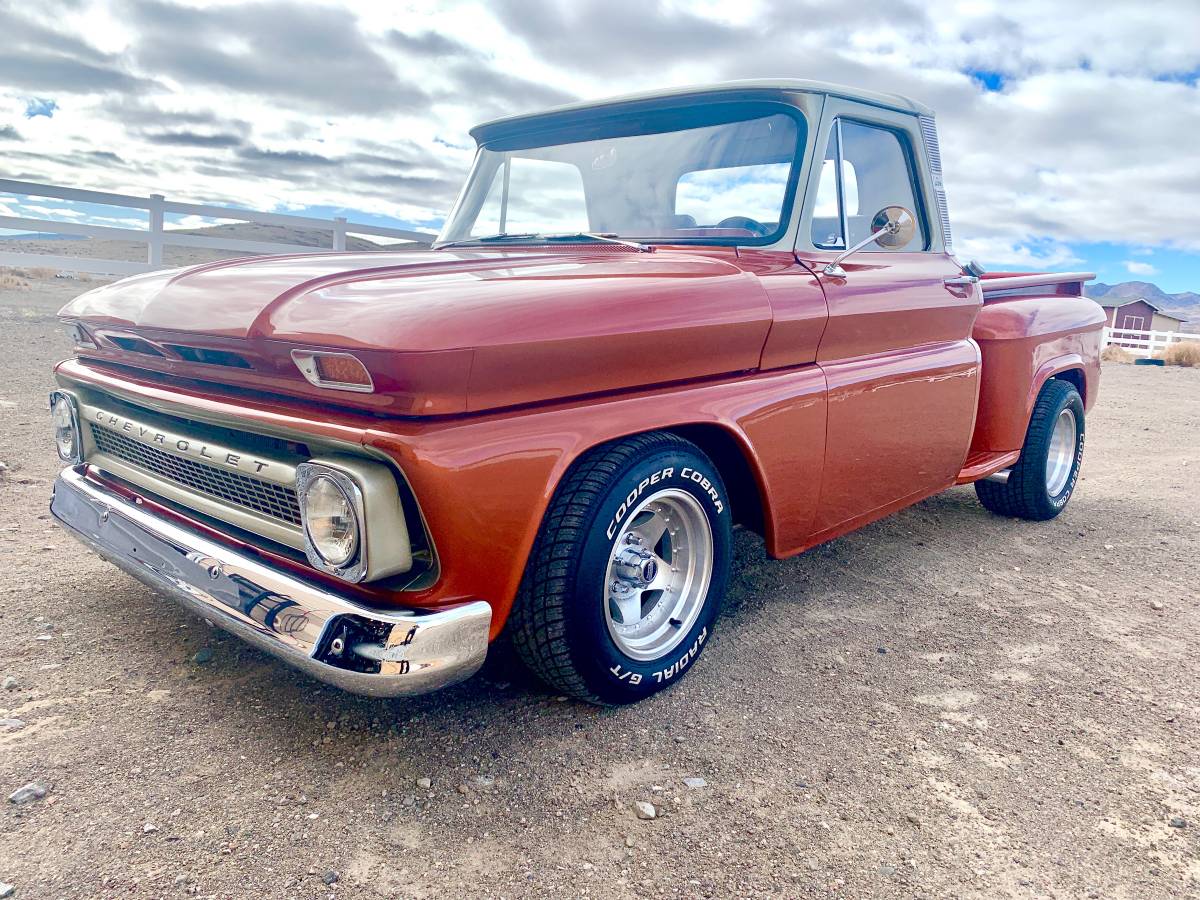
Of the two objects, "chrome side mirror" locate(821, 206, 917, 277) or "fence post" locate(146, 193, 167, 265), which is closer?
"chrome side mirror" locate(821, 206, 917, 277)

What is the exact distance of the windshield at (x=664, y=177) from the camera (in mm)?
3053

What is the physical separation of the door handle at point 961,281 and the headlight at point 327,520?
270cm

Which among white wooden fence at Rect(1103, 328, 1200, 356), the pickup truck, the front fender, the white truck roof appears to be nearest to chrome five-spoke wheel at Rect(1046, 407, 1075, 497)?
the pickup truck

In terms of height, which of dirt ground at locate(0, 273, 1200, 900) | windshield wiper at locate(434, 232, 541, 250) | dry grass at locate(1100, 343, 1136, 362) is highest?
windshield wiper at locate(434, 232, 541, 250)

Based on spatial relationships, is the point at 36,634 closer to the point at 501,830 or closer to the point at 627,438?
the point at 501,830

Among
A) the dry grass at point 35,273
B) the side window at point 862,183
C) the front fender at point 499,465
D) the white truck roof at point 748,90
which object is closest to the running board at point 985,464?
the side window at point 862,183

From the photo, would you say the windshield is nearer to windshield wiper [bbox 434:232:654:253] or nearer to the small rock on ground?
windshield wiper [bbox 434:232:654:253]

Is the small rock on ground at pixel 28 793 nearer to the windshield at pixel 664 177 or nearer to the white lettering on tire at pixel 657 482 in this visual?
the white lettering on tire at pixel 657 482

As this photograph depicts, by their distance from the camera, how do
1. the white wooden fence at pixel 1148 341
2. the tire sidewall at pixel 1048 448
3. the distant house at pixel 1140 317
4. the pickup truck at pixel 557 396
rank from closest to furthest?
the pickup truck at pixel 557 396
the tire sidewall at pixel 1048 448
the white wooden fence at pixel 1148 341
the distant house at pixel 1140 317

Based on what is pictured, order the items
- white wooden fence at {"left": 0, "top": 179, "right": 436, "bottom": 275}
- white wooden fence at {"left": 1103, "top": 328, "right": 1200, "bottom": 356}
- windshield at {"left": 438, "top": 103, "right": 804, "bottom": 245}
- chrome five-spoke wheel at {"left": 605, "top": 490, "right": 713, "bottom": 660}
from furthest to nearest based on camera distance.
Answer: white wooden fence at {"left": 1103, "top": 328, "right": 1200, "bottom": 356}
white wooden fence at {"left": 0, "top": 179, "right": 436, "bottom": 275}
windshield at {"left": 438, "top": 103, "right": 804, "bottom": 245}
chrome five-spoke wheel at {"left": 605, "top": 490, "right": 713, "bottom": 660}

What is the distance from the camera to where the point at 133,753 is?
2.18m

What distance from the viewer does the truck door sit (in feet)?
10.0

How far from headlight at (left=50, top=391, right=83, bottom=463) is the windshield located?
1.53 m

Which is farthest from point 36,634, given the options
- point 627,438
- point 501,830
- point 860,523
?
point 860,523
